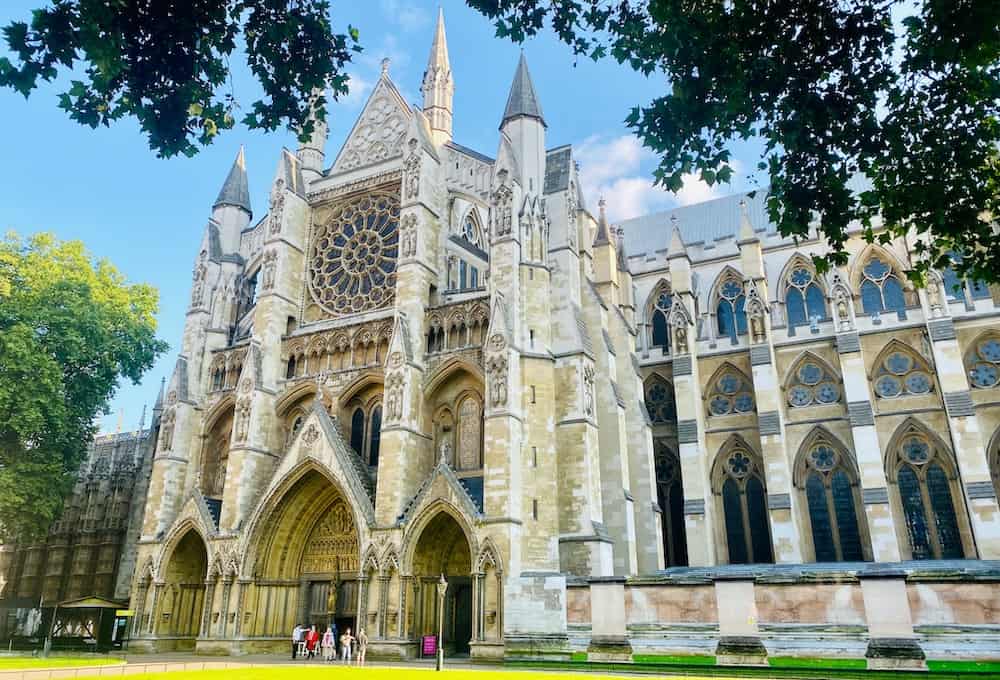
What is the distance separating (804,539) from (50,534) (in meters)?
34.2

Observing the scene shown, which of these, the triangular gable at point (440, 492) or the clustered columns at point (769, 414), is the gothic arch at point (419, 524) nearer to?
the triangular gable at point (440, 492)

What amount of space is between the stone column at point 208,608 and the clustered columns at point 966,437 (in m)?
23.6

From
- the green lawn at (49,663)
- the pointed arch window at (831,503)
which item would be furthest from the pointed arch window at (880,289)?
the green lawn at (49,663)

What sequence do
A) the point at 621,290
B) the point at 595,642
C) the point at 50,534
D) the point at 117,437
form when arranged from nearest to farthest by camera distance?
the point at 595,642 → the point at 621,290 → the point at 50,534 → the point at 117,437

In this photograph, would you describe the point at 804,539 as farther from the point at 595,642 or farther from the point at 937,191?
the point at 937,191

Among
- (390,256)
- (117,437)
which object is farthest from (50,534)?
(390,256)

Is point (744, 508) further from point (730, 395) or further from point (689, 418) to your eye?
point (730, 395)

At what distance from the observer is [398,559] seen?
65.9ft

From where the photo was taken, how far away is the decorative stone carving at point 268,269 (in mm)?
26484

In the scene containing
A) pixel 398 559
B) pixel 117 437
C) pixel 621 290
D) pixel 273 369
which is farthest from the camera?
pixel 117 437

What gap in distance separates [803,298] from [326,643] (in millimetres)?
23256

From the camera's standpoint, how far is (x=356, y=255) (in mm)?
27000

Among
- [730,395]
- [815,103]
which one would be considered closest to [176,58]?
[815,103]

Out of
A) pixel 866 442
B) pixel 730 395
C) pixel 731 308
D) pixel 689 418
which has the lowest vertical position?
pixel 866 442
